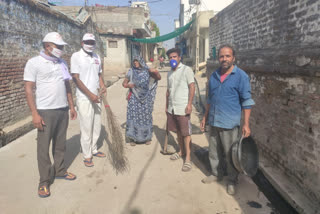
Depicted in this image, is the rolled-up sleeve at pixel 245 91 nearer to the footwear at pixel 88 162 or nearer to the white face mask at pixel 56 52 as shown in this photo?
the white face mask at pixel 56 52

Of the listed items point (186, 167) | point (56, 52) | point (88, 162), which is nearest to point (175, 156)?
point (186, 167)

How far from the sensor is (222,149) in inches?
121

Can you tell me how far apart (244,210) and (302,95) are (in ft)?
4.93

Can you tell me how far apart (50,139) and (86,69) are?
113 centimetres

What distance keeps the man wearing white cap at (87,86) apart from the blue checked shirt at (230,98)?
1.73 metres

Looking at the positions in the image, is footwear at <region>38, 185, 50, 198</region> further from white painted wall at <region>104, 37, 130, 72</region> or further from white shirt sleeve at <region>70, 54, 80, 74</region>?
white painted wall at <region>104, 37, 130, 72</region>

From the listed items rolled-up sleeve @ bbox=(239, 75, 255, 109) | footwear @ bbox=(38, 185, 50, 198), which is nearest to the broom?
footwear @ bbox=(38, 185, 50, 198)

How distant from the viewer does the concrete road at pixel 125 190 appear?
2.59 m

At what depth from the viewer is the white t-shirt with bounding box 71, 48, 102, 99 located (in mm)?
3291

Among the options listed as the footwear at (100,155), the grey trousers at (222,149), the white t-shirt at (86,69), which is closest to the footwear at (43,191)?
the footwear at (100,155)

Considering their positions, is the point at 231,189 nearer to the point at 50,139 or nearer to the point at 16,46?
the point at 50,139

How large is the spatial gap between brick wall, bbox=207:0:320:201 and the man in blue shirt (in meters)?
0.65

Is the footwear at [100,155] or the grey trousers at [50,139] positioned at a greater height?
the grey trousers at [50,139]

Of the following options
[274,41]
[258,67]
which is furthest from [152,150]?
[274,41]
